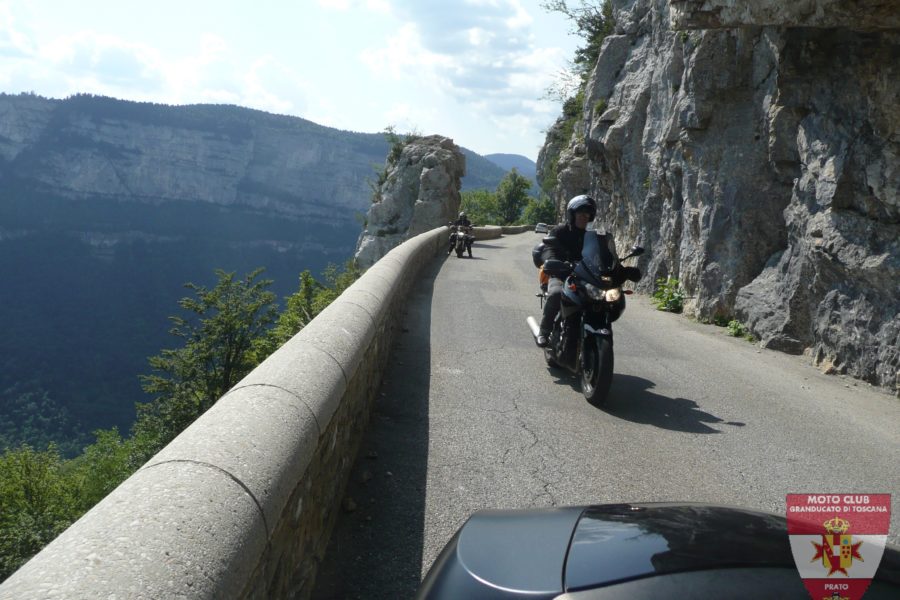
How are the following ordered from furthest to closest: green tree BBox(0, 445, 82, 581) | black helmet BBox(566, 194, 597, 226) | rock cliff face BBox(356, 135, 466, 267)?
1. rock cliff face BBox(356, 135, 466, 267)
2. green tree BBox(0, 445, 82, 581)
3. black helmet BBox(566, 194, 597, 226)

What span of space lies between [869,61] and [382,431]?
7185mm

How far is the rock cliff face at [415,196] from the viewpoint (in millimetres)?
57000

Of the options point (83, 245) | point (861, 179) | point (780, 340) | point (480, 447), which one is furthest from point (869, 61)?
point (83, 245)

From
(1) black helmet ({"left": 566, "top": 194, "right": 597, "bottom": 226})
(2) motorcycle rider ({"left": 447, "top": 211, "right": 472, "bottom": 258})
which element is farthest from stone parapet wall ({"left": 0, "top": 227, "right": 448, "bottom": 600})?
(2) motorcycle rider ({"left": 447, "top": 211, "right": 472, "bottom": 258})

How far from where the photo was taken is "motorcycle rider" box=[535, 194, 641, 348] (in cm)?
741

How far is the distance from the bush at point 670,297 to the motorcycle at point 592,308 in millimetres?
7500

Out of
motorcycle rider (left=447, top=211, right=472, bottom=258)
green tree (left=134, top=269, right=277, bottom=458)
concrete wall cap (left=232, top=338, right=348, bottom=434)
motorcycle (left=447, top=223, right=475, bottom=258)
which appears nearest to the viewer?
concrete wall cap (left=232, top=338, right=348, bottom=434)

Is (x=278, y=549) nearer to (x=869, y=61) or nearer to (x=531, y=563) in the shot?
(x=531, y=563)

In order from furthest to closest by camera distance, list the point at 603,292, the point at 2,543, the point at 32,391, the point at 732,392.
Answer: the point at 32,391, the point at 2,543, the point at 732,392, the point at 603,292

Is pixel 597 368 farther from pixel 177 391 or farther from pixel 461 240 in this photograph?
pixel 177 391

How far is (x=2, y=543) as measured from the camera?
94.1ft

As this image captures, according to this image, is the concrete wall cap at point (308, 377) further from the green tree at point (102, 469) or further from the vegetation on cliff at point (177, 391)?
the green tree at point (102, 469)

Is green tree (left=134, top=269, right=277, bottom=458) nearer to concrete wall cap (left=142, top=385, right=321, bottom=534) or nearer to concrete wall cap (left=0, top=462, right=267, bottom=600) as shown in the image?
concrete wall cap (left=142, top=385, right=321, bottom=534)

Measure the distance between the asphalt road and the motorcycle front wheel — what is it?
16 cm
